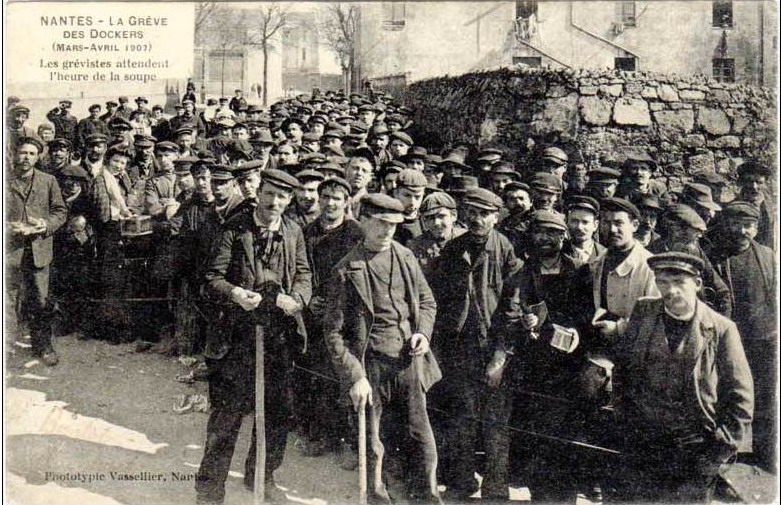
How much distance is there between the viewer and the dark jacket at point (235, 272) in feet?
11.6

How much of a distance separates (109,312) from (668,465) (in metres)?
4.67

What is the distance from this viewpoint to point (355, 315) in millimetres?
3338

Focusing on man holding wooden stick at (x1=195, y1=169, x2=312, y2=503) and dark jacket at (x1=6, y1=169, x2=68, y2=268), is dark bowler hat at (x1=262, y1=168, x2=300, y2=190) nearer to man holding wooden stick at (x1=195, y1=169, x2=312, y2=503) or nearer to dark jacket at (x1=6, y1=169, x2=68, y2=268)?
man holding wooden stick at (x1=195, y1=169, x2=312, y2=503)

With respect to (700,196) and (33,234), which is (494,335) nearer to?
(700,196)

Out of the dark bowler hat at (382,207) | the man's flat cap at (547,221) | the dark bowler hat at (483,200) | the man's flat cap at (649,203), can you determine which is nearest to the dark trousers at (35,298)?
the dark bowler hat at (382,207)

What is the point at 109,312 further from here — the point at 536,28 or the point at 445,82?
the point at 536,28

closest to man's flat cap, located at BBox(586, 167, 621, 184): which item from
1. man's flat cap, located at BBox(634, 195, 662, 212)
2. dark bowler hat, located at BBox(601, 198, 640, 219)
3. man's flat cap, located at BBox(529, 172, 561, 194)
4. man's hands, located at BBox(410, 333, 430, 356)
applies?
man's flat cap, located at BBox(634, 195, 662, 212)

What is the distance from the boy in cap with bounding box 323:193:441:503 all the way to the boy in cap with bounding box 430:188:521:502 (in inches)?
11.4

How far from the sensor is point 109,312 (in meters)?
5.70

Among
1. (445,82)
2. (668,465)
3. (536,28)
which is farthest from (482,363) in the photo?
(536,28)

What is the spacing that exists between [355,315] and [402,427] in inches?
25.2

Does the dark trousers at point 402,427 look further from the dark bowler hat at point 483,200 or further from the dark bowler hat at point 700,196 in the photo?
the dark bowler hat at point 700,196

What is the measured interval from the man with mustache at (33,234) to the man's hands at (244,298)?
7.76ft

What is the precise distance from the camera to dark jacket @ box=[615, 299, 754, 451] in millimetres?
2889
